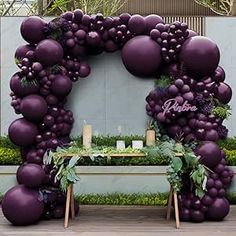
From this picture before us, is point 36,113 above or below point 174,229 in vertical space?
above

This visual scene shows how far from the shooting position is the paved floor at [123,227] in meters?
6.52

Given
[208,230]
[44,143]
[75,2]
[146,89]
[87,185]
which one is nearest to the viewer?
[208,230]

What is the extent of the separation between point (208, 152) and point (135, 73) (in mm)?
1496

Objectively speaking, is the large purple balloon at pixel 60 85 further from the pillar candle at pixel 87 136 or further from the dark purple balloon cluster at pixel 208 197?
the dark purple balloon cluster at pixel 208 197

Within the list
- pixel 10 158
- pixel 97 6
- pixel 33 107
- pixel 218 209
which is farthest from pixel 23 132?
pixel 97 6

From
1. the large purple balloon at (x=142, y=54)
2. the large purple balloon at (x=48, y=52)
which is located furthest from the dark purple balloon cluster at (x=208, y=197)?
the large purple balloon at (x=48, y=52)

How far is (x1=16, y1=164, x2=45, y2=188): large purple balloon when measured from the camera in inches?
266

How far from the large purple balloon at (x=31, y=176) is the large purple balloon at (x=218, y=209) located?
2.23 m

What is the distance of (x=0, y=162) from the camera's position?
362 inches

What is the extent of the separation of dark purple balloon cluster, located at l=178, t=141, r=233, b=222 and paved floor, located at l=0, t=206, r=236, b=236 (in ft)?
0.39

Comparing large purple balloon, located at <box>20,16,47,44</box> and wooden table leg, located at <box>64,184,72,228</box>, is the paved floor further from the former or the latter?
large purple balloon, located at <box>20,16,47,44</box>

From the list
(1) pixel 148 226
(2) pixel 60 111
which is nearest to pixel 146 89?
(2) pixel 60 111

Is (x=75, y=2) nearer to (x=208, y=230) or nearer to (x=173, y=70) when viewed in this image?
(x=173, y=70)

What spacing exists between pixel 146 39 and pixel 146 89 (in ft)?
2.45
